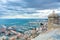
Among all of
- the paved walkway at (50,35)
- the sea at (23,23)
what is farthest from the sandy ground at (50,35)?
the sea at (23,23)

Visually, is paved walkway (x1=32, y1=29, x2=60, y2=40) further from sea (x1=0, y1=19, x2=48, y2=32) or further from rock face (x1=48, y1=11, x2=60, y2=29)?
sea (x1=0, y1=19, x2=48, y2=32)

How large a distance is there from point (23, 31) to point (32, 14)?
0.34 meters

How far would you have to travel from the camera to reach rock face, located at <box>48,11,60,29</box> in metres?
2.31

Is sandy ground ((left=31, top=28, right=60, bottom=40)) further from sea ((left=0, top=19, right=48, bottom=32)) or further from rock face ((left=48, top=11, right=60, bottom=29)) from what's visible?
sea ((left=0, top=19, right=48, bottom=32))

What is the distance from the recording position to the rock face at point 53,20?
2311 millimetres

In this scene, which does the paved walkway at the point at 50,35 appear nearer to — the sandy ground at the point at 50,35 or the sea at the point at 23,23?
the sandy ground at the point at 50,35

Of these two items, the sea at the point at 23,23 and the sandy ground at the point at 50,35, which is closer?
the sandy ground at the point at 50,35

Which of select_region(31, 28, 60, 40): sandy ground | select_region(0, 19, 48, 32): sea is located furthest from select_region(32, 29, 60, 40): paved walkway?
select_region(0, 19, 48, 32): sea

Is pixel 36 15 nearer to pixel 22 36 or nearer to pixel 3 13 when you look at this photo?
pixel 22 36

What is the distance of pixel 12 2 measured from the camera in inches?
94.0

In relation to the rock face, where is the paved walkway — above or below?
below

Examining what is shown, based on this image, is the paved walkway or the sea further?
the sea

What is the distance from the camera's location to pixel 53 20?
2.33 metres

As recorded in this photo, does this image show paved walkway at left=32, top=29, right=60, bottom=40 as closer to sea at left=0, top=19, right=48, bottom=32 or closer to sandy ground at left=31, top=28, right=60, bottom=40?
sandy ground at left=31, top=28, right=60, bottom=40
